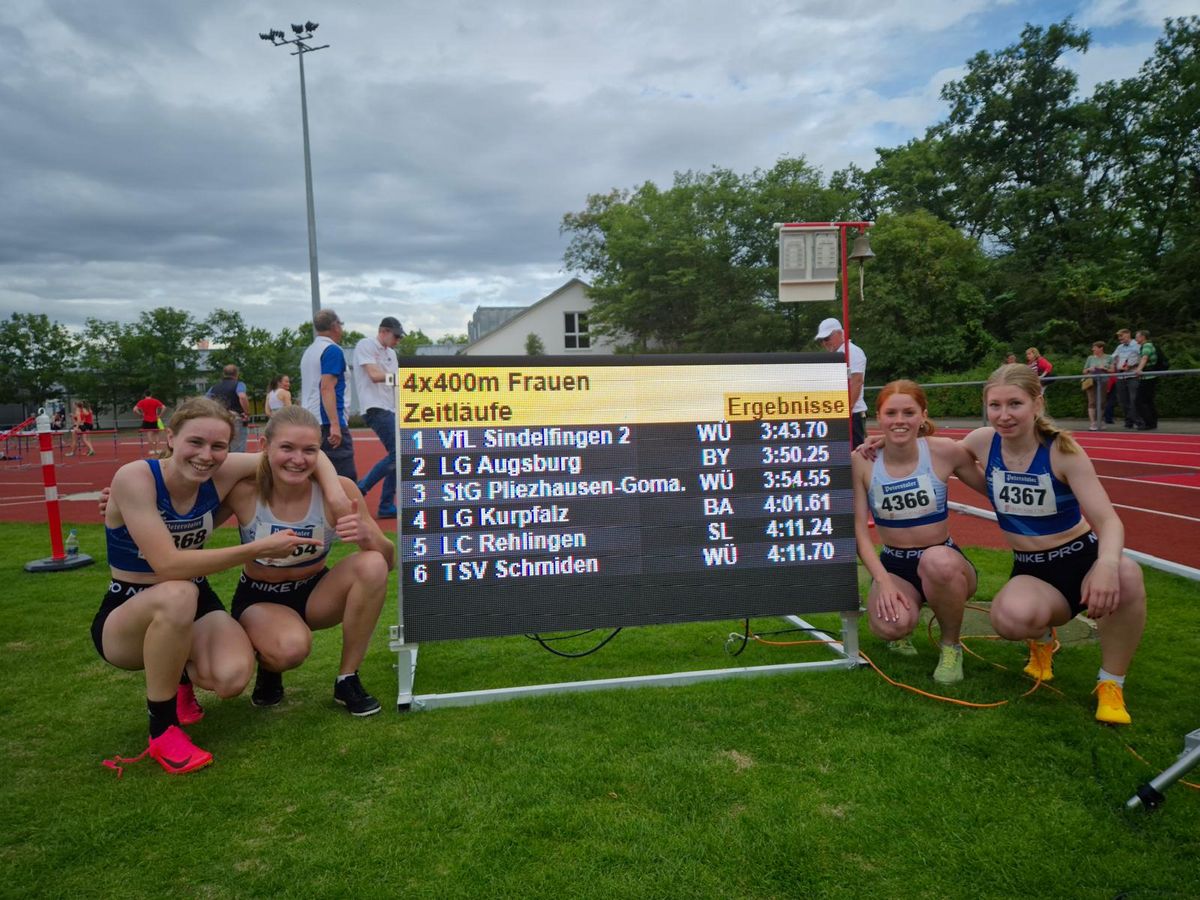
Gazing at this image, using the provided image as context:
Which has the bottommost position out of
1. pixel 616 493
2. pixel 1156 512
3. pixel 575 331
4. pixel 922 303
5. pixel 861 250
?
pixel 1156 512

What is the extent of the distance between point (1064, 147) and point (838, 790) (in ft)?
138

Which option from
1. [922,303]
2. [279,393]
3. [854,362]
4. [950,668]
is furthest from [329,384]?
[922,303]

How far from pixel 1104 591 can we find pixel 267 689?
12.0ft

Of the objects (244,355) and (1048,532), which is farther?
(244,355)

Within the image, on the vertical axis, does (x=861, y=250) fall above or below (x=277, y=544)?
above

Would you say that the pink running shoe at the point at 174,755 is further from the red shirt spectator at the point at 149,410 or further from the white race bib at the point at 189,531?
the red shirt spectator at the point at 149,410

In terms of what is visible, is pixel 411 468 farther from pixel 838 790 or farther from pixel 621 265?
pixel 621 265

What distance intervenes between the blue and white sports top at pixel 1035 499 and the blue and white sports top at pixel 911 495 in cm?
27

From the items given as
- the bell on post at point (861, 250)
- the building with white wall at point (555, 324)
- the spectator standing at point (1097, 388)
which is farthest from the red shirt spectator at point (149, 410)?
the building with white wall at point (555, 324)

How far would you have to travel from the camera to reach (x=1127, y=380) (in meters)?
14.7

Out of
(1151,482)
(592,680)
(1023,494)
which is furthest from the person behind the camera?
(1151,482)

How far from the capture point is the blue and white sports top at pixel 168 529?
10.3 ft

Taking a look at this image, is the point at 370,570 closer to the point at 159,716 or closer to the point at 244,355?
the point at 159,716

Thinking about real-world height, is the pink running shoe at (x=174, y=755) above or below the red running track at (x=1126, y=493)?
below
